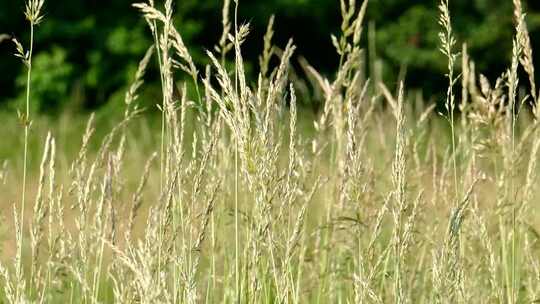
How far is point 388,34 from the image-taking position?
14562 millimetres

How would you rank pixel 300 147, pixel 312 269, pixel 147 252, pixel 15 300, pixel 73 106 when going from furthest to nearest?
pixel 73 106 → pixel 312 269 → pixel 300 147 → pixel 15 300 → pixel 147 252

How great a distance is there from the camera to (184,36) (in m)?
13.8

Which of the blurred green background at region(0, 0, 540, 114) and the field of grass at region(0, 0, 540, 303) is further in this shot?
the blurred green background at region(0, 0, 540, 114)

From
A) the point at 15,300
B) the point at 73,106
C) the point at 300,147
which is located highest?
the point at 73,106

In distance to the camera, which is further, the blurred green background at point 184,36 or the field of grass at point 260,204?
the blurred green background at point 184,36

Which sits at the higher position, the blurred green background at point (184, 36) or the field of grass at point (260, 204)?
the blurred green background at point (184, 36)

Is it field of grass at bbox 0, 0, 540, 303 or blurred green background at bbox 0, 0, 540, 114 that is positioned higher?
blurred green background at bbox 0, 0, 540, 114

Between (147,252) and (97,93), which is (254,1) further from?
(147,252)

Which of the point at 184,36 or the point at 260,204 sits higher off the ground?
the point at 184,36

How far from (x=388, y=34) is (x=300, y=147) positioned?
12.1 m

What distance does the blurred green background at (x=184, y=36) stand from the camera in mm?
13883

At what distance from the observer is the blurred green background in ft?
45.5

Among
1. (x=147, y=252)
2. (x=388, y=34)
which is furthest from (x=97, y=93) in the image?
(x=147, y=252)

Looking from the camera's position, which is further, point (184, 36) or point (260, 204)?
point (184, 36)
